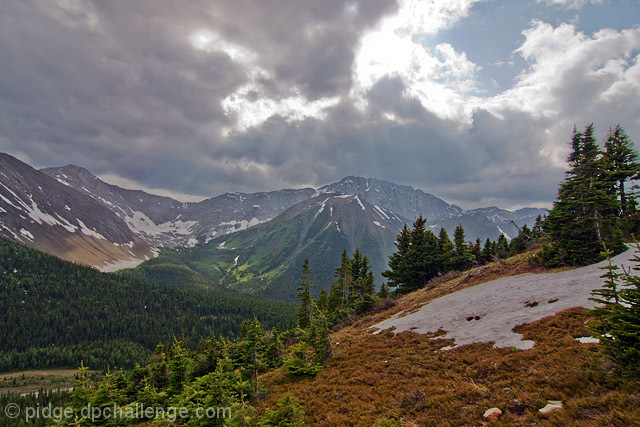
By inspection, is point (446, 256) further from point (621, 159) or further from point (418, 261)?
point (621, 159)

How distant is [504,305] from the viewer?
1967cm

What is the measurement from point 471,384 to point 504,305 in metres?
12.1

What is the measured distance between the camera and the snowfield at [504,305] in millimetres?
16031

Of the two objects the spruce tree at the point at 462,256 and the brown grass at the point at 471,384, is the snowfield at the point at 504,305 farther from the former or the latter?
the spruce tree at the point at 462,256

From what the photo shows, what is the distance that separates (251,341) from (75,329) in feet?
730

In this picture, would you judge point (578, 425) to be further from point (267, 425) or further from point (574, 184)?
point (574, 184)

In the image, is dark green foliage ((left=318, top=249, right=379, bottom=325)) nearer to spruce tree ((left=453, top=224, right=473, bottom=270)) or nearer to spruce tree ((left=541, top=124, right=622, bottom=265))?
spruce tree ((left=453, top=224, right=473, bottom=270))

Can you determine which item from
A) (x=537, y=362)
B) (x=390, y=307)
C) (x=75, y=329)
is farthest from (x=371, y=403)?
(x=75, y=329)

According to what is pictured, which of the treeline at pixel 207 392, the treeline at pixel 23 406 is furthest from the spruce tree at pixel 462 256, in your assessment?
the treeline at pixel 23 406

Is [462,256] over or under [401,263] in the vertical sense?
over

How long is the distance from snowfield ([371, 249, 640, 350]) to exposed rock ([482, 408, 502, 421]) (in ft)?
21.0

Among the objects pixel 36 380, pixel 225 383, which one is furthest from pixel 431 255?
pixel 36 380

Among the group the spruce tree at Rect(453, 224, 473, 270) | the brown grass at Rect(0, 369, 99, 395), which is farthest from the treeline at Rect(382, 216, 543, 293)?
the brown grass at Rect(0, 369, 99, 395)

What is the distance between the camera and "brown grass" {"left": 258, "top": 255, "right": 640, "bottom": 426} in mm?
7492
